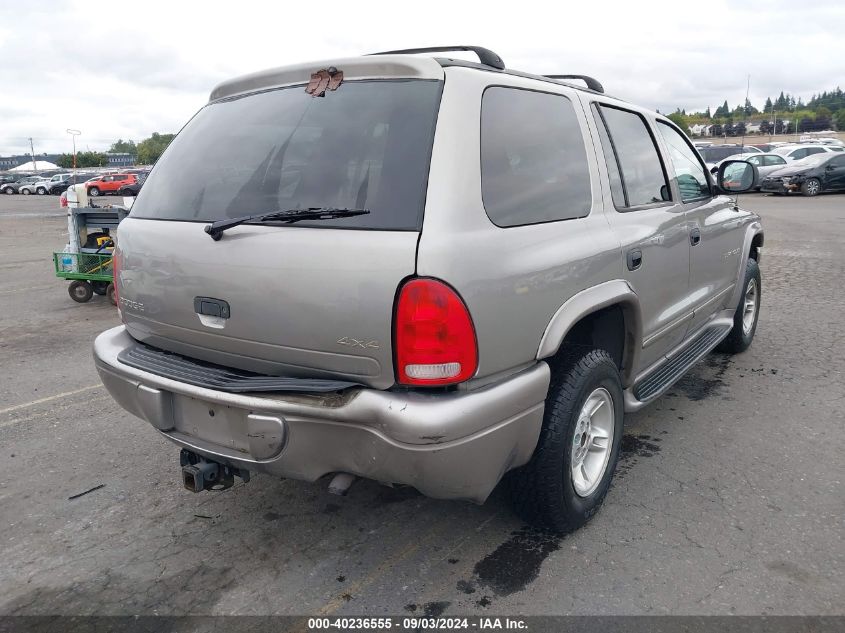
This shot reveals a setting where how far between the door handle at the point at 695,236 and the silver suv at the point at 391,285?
75cm

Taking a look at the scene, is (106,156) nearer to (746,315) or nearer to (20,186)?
(20,186)

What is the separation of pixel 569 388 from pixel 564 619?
2.81 feet

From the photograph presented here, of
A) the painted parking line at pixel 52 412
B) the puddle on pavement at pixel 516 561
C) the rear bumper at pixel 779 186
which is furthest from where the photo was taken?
the rear bumper at pixel 779 186

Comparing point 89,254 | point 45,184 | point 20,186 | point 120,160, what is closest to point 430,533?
point 89,254

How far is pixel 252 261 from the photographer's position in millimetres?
2459

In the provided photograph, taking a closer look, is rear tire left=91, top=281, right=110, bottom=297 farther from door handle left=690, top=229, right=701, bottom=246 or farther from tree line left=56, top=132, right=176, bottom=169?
tree line left=56, top=132, right=176, bottom=169

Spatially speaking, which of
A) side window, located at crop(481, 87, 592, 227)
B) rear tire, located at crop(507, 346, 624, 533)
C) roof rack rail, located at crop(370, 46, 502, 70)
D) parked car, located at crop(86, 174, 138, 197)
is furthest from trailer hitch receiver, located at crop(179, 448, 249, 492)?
parked car, located at crop(86, 174, 138, 197)

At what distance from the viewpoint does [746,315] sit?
5.55m

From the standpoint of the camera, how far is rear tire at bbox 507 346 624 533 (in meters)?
2.73

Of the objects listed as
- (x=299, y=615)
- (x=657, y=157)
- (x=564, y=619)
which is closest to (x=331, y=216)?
(x=299, y=615)

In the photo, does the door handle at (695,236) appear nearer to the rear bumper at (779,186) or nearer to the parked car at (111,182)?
the rear bumper at (779,186)

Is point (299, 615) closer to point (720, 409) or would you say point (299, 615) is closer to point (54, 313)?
point (720, 409)

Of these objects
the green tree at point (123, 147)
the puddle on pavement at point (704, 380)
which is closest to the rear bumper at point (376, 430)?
the puddle on pavement at point (704, 380)

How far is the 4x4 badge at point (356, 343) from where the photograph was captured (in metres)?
2.26
